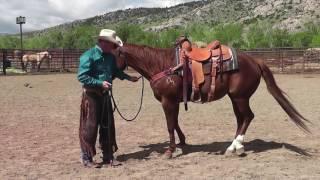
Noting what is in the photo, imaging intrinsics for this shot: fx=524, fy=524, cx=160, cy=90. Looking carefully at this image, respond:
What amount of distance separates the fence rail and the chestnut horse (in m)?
24.0

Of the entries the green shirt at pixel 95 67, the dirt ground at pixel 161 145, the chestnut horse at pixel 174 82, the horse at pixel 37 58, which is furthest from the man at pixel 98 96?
the horse at pixel 37 58

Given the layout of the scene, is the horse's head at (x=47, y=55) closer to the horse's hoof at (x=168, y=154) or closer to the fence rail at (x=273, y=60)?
the fence rail at (x=273, y=60)

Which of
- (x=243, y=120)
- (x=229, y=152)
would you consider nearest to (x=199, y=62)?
(x=243, y=120)

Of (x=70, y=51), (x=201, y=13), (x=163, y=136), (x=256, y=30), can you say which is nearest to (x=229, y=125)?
(x=163, y=136)

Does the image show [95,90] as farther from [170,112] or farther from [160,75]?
[170,112]

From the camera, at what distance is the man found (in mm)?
6402

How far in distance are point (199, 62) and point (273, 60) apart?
86.6 feet

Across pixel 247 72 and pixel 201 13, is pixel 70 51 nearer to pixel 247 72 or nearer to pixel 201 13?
pixel 247 72

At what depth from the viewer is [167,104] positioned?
6.97m

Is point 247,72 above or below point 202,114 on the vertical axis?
above

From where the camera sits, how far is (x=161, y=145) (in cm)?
787

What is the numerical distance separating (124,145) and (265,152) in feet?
7.15

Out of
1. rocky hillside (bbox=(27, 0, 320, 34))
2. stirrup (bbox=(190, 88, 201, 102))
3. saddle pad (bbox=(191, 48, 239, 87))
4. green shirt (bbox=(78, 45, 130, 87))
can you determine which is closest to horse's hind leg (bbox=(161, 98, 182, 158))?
stirrup (bbox=(190, 88, 201, 102))

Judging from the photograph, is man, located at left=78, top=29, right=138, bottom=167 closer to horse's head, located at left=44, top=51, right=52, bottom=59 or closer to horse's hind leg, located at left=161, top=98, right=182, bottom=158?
horse's hind leg, located at left=161, top=98, right=182, bottom=158
